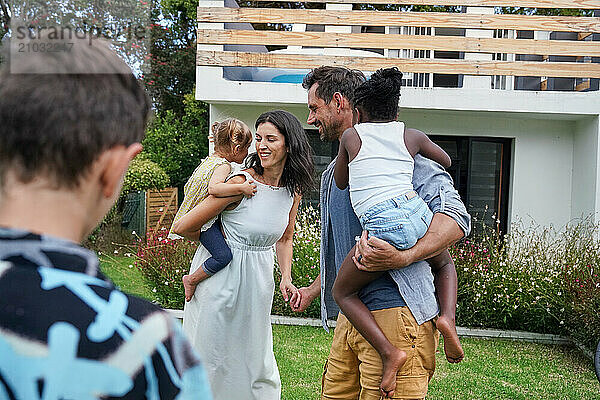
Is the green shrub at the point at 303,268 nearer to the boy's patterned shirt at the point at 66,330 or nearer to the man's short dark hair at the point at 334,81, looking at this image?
the man's short dark hair at the point at 334,81

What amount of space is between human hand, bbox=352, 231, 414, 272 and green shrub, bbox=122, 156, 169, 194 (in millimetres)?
12991

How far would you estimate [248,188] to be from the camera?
3.61 metres

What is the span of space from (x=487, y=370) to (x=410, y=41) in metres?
5.17

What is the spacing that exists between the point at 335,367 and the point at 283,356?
13.3ft

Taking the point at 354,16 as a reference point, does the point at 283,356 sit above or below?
below

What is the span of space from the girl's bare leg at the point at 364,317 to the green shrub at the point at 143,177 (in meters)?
12.9

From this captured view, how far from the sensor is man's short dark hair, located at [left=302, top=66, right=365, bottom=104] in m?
3.26

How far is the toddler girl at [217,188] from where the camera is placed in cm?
362

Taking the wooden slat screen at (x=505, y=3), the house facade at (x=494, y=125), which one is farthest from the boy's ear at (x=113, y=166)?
the wooden slat screen at (x=505, y=3)

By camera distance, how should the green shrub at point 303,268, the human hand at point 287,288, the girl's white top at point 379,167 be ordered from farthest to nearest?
the green shrub at point 303,268 → the human hand at point 287,288 → the girl's white top at point 379,167

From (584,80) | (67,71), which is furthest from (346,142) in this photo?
(584,80)

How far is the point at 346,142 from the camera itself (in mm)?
2793

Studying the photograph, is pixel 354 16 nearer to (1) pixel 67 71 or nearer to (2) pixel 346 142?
(2) pixel 346 142

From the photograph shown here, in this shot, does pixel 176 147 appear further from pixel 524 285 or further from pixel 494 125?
pixel 524 285
